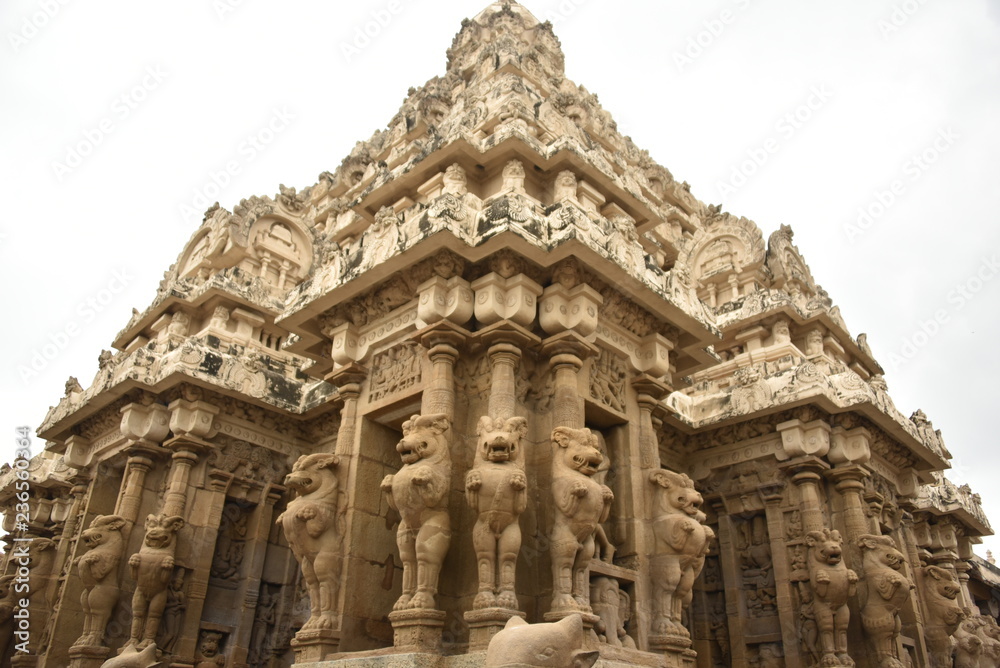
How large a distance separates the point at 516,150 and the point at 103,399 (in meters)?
9.87

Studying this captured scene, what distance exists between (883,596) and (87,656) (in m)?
13.6

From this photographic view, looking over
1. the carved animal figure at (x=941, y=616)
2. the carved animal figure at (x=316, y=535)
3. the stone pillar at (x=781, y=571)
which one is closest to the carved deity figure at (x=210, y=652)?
the carved animal figure at (x=316, y=535)

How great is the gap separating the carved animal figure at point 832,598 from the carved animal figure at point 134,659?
435 inches

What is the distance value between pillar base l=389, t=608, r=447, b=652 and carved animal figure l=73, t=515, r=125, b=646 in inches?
305

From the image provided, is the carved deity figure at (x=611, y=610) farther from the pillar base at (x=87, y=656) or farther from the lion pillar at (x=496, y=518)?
the pillar base at (x=87, y=656)

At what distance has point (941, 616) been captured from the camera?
15469mm

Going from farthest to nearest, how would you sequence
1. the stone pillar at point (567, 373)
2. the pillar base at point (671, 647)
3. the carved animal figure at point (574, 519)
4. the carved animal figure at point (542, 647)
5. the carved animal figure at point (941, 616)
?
the carved animal figure at point (941, 616)
the stone pillar at point (567, 373)
the pillar base at point (671, 647)
the carved animal figure at point (574, 519)
the carved animal figure at point (542, 647)

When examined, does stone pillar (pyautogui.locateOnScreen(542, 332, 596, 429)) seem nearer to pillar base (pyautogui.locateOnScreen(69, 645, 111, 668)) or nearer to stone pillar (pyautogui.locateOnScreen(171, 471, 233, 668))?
stone pillar (pyautogui.locateOnScreen(171, 471, 233, 668))

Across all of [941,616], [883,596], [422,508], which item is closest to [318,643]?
[422,508]

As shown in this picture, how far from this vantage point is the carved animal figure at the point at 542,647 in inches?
225

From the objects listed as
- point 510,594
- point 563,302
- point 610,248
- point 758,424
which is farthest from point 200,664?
point 758,424

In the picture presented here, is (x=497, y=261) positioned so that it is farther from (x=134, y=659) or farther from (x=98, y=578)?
(x=98, y=578)

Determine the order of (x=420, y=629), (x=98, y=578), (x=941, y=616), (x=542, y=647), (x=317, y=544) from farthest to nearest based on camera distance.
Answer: (x=941, y=616) → (x=98, y=578) → (x=317, y=544) → (x=420, y=629) → (x=542, y=647)

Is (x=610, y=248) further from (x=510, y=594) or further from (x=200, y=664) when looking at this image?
(x=200, y=664)
